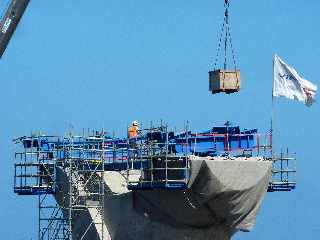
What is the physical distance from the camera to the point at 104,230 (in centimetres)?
6153

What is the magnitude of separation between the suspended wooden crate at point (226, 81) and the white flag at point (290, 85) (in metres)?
5.38

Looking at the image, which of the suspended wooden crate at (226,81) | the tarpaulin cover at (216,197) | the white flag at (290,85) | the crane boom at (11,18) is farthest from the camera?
the crane boom at (11,18)

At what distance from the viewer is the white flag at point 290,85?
6147 cm

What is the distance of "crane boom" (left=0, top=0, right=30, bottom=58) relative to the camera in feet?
215

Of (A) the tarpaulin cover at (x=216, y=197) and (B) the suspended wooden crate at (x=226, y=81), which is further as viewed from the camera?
(B) the suspended wooden crate at (x=226, y=81)

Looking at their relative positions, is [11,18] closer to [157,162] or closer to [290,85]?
[157,162]

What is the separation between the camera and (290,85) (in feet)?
203

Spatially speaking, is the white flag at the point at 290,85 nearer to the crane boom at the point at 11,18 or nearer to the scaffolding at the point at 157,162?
the scaffolding at the point at 157,162

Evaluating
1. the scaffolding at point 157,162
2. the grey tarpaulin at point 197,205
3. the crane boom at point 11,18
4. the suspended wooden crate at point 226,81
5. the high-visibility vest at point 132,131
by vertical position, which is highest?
Answer: the crane boom at point 11,18

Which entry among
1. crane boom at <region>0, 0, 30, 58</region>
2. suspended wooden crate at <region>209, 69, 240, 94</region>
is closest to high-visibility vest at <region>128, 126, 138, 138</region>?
suspended wooden crate at <region>209, 69, 240, 94</region>

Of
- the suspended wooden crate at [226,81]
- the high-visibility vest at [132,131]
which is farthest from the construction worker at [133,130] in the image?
the suspended wooden crate at [226,81]

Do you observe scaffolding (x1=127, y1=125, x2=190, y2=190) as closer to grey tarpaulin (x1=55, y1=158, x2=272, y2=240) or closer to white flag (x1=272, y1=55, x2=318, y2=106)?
grey tarpaulin (x1=55, y1=158, x2=272, y2=240)

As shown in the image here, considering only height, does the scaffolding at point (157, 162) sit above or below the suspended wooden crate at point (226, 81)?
below

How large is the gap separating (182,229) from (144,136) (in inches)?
193
